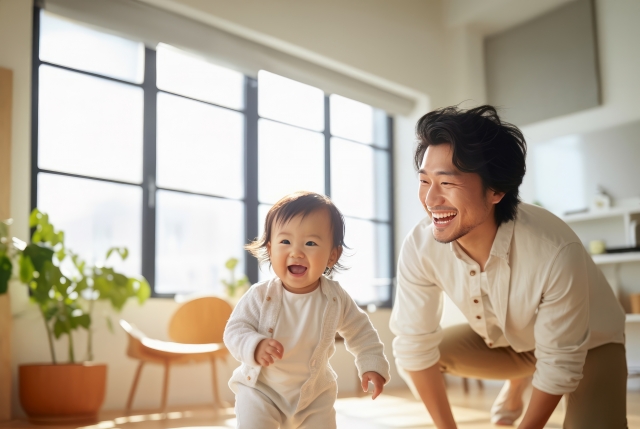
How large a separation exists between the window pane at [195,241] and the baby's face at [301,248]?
10.2 feet

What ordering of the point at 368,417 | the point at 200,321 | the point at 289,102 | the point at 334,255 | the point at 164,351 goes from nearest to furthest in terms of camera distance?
the point at 334,255, the point at 368,417, the point at 164,351, the point at 200,321, the point at 289,102

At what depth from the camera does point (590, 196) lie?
534cm

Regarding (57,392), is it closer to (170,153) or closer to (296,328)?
(170,153)

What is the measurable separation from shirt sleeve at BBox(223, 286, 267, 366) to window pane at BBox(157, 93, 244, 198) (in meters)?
3.18

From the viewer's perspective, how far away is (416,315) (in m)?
1.98

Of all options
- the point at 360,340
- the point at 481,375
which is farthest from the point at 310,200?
the point at 481,375

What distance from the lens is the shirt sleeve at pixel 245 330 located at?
4.75 ft

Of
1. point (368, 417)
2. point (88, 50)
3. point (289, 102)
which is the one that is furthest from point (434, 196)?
point (289, 102)

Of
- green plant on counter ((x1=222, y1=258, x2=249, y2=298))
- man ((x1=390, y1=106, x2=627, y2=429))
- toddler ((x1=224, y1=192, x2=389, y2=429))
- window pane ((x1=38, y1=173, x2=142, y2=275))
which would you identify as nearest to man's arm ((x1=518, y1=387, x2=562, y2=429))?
man ((x1=390, y1=106, x2=627, y2=429))

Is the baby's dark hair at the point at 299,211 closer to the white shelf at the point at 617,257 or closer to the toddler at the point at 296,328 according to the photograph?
the toddler at the point at 296,328

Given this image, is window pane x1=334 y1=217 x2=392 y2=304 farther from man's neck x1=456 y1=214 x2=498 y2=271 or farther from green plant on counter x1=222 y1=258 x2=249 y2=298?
man's neck x1=456 y1=214 x2=498 y2=271

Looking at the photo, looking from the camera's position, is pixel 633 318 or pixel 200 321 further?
pixel 633 318

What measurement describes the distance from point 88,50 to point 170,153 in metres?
0.91

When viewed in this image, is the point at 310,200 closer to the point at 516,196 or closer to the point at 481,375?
the point at 516,196
